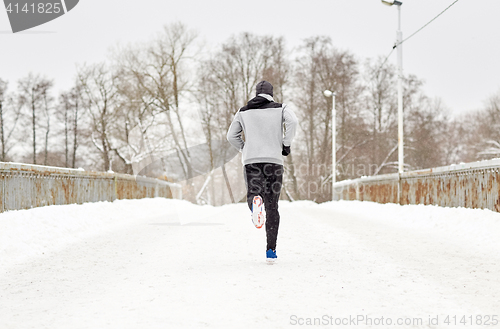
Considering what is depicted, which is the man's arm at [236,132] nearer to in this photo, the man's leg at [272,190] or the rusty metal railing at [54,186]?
the man's leg at [272,190]

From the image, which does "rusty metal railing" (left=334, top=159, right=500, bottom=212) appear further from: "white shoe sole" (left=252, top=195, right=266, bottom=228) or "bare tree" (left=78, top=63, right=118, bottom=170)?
"bare tree" (left=78, top=63, right=118, bottom=170)

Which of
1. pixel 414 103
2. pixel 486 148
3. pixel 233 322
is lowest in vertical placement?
pixel 233 322

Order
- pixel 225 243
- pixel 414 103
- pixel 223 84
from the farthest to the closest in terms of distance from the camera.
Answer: pixel 414 103, pixel 223 84, pixel 225 243

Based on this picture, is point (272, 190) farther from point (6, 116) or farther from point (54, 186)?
point (6, 116)

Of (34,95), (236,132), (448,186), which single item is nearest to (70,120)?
(34,95)

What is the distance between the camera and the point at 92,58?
1319 inches

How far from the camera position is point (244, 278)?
442cm

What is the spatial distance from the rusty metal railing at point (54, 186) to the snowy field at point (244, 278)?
411 millimetres

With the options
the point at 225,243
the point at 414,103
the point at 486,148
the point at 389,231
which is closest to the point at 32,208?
the point at 225,243

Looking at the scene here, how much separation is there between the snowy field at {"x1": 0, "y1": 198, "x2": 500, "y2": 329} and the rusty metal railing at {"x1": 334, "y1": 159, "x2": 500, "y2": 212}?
91 centimetres

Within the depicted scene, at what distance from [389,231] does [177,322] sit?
6.55 meters

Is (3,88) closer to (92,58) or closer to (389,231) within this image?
(92,58)

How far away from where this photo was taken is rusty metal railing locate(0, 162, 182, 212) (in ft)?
26.5

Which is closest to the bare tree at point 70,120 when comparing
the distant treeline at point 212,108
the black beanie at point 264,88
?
the distant treeline at point 212,108
